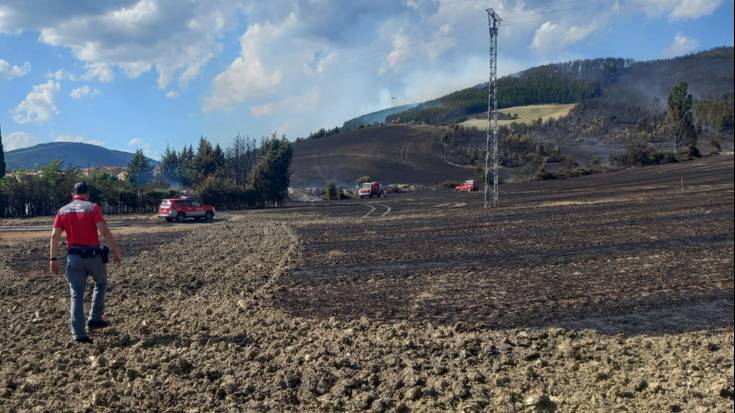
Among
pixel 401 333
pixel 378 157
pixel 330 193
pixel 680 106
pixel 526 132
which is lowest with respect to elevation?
pixel 401 333

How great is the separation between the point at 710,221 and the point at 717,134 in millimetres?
20550

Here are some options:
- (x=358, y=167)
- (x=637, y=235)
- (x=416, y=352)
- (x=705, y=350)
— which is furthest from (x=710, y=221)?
(x=358, y=167)

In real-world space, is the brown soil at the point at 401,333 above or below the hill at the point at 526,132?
below

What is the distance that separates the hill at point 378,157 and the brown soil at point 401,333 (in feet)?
276

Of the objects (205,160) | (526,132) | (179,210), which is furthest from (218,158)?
(526,132)

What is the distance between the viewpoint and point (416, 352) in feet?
22.2

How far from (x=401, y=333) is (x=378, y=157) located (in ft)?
369

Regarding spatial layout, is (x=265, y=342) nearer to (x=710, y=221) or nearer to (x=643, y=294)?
(x=643, y=294)

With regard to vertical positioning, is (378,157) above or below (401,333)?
above

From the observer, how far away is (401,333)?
7734 mm

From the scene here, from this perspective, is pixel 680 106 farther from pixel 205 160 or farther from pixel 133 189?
pixel 205 160

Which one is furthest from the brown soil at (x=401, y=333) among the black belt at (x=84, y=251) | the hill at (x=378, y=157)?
the hill at (x=378, y=157)

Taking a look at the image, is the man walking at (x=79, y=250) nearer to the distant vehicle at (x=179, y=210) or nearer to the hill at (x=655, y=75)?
the hill at (x=655, y=75)

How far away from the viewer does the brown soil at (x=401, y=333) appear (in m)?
5.30
